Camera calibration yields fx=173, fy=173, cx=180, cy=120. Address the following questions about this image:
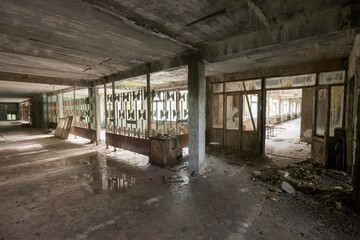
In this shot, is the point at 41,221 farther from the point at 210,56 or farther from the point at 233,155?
the point at 233,155

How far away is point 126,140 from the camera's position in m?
7.00

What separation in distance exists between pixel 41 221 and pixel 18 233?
0.30 meters

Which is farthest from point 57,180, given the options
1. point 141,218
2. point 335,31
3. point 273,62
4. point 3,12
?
point 273,62

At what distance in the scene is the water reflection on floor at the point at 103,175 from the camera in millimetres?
4112

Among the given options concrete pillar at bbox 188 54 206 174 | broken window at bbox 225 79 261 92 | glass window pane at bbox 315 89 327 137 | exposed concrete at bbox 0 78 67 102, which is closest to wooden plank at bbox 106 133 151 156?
concrete pillar at bbox 188 54 206 174

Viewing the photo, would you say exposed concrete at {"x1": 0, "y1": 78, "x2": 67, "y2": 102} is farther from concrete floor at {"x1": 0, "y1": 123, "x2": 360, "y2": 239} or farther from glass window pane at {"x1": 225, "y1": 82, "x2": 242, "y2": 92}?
glass window pane at {"x1": 225, "y1": 82, "x2": 242, "y2": 92}

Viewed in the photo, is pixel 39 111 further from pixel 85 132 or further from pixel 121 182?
pixel 121 182

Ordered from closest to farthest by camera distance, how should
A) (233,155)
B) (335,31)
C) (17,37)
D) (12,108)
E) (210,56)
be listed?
(335,31), (17,37), (210,56), (233,155), (12,108)

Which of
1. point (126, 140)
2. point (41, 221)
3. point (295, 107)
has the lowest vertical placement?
point (41, 221)

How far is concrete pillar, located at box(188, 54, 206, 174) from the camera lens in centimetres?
454

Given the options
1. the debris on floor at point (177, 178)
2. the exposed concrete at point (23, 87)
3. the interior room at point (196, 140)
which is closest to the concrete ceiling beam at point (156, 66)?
the interior room at point (196, 140)

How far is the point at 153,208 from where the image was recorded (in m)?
3.20

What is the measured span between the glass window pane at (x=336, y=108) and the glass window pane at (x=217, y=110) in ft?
12.2

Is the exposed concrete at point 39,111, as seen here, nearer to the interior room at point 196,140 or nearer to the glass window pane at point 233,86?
the interior room at point 196,140
